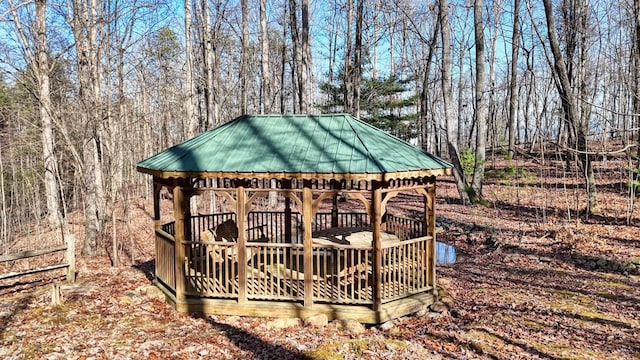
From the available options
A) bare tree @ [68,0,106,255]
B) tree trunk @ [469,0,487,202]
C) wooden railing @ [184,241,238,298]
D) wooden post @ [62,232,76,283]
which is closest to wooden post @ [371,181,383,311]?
wooden railing @ [184,241,238,298]

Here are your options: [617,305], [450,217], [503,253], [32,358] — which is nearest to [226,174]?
[32,358]

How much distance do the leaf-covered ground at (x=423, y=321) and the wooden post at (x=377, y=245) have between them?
513 mm

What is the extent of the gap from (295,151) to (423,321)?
3758 mm

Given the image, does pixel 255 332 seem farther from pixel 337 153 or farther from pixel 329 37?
pixel 329 37

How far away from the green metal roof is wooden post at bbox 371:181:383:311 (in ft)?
1.74

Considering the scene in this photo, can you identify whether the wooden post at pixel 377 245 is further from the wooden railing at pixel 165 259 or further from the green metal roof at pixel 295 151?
the wooden railing at pixel 165 259

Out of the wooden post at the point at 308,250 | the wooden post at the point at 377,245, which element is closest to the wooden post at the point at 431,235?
the wooden post at the point at 377,245

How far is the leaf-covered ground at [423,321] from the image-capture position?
6.35 m

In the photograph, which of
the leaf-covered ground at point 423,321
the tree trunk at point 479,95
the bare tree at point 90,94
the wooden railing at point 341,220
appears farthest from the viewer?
the tree trunk at point 479,95

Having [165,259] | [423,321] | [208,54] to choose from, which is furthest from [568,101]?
[165,259]

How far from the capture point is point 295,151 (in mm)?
7742

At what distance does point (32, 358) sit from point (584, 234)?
13107mm

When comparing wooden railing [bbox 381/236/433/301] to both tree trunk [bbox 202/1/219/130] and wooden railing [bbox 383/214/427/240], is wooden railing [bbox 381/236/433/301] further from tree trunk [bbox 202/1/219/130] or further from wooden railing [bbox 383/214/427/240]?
tree trunk [bbox 202/1/219/130]

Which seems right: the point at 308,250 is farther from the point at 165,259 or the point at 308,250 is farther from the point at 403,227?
the point at 403,227
